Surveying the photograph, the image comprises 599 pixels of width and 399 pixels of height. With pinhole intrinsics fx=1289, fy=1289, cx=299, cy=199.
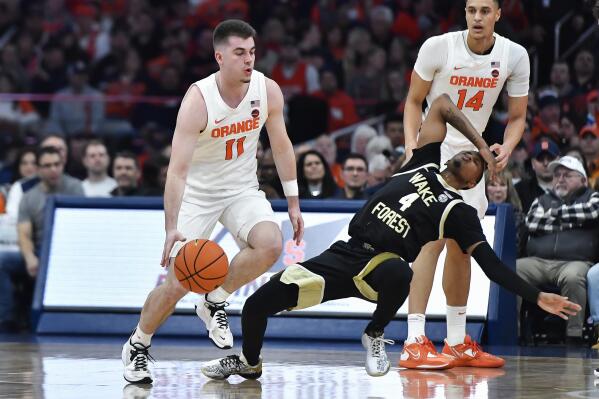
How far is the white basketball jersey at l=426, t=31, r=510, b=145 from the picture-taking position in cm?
970

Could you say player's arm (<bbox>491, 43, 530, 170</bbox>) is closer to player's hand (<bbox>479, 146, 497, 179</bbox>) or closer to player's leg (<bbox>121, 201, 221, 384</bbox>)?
player's hand (<bbox>479, 146, 497, 179</bbox>)

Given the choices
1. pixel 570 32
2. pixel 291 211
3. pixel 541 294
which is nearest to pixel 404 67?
pixel 570 32

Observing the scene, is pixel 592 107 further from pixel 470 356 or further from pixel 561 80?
pixel 470 356

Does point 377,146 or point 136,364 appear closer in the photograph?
point 136,364

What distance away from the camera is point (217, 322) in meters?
8.84

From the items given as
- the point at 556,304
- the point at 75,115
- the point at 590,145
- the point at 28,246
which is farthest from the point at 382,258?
the point at 75,115

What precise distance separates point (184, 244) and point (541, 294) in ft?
7.79

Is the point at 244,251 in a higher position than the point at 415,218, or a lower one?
lower

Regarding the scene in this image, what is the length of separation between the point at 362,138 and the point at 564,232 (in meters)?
4.05

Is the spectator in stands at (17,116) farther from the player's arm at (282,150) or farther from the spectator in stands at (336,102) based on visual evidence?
the player's arm at (282,150)

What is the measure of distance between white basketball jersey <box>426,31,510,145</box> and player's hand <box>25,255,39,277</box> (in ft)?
16.7

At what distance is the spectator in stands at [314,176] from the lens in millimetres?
13336

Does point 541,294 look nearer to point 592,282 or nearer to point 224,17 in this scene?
point 592,282

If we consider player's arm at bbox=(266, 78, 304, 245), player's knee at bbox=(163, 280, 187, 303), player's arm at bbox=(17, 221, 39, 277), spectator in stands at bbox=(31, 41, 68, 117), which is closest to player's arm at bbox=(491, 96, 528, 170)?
player's arm at bbox=(266, 78, 304, 245)
